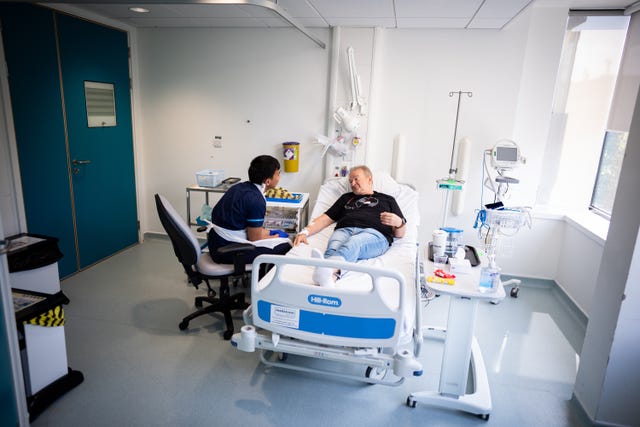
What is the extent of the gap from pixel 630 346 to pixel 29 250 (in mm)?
3629

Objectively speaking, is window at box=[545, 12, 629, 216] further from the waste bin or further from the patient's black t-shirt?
the waste bin

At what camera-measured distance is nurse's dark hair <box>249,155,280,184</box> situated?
286 cm

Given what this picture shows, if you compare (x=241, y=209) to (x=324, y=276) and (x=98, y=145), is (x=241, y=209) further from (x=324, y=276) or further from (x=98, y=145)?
(x=98, y=145)

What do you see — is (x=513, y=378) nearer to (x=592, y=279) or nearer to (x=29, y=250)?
(x=592, y=279)

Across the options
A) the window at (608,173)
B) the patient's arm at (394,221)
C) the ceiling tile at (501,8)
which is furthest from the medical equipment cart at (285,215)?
the window at (608,173)

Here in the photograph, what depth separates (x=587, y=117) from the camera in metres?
3.82

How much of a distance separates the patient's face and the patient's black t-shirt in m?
0.05

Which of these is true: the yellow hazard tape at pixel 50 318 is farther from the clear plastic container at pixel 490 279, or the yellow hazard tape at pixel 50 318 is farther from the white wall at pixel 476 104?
the white wall at pixel 476 104

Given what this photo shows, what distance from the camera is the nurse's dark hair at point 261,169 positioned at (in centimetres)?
286

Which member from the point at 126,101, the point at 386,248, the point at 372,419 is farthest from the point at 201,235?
the point at 372,419

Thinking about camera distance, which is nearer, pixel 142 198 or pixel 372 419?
pixel 372 419

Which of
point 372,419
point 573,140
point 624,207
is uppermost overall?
point 573,140

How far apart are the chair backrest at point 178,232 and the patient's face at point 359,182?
128 centimetres

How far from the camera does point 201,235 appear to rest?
4914 millimetres
